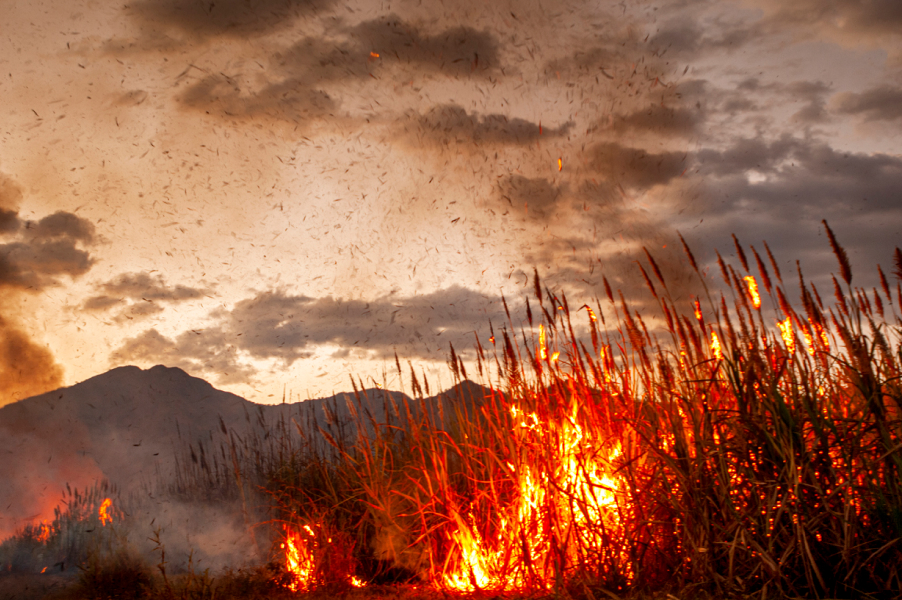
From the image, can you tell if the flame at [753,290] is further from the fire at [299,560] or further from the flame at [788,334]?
the fire at [299,560]

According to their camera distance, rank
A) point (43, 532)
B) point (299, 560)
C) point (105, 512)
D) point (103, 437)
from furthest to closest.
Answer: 1. point (103, 437)
2. point (105, 512)
3. point (43, 532)
4. point (299, 560)

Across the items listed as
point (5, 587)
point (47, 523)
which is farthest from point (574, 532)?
point (47, 523)

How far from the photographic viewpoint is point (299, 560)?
15.1ft

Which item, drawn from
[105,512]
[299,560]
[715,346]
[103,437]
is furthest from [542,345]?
[103,437]

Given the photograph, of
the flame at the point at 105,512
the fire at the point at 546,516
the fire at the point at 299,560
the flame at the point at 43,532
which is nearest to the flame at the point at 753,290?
the fire at the point at 546,516

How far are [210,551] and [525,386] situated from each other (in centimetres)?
431

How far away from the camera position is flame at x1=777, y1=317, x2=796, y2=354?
2.82 m

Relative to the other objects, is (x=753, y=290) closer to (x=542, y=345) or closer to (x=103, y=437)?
(x=542, y=345)

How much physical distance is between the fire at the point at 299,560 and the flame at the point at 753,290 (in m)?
3.55

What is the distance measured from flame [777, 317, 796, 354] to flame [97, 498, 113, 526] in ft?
26.2

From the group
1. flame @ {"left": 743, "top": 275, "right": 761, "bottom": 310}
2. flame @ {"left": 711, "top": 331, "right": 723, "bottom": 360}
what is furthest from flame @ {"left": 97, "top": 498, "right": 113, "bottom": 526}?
flame @ {"left": 743, "top": 275, "right": 761, "bottom": 310}

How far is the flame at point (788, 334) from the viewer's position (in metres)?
2.82

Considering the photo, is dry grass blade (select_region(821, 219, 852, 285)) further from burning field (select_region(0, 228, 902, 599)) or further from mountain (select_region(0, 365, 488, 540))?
mountain (select_region(0, 365, 488, 540))

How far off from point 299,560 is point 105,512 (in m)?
5.08
